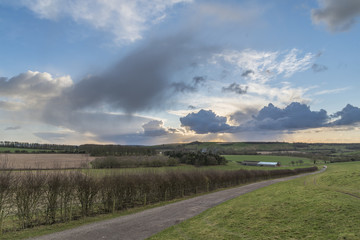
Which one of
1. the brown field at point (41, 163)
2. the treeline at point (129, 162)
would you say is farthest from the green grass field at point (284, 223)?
the treeline at point (129, 162)

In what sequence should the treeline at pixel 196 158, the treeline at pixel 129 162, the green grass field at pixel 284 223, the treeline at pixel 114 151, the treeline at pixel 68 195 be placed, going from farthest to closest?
the treeline at pixel 196 158, the treeline at pixel 114 151, the treeline at pixel 129 162, the treeline at pixel 68 195, the green grass field at pixel 284 223

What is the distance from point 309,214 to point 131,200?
65.2ft

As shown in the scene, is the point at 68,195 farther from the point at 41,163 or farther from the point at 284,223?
the point at 41,163

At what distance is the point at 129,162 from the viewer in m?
88.4

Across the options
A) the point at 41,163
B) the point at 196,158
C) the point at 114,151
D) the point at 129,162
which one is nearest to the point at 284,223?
the point at 41,163

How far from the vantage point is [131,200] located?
90.5 feet

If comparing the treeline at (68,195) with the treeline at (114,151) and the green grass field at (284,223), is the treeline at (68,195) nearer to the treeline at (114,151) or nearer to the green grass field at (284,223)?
the green grass field at (284,223)

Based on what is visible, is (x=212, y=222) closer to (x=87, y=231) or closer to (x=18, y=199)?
(x=87, y=231)

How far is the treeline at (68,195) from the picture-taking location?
1738 centimetres

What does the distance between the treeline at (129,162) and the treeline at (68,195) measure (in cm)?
5309

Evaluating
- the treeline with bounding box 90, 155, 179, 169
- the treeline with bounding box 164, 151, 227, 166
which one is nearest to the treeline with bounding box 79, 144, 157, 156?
the treeline with bounding box 90, 155, 179, 169

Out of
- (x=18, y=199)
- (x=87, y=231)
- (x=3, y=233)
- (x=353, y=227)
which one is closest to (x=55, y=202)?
(x=18, y=199)

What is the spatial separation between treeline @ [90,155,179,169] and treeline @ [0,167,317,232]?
174ft

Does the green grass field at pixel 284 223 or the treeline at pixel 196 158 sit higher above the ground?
the green grass field at pixel 284 223
